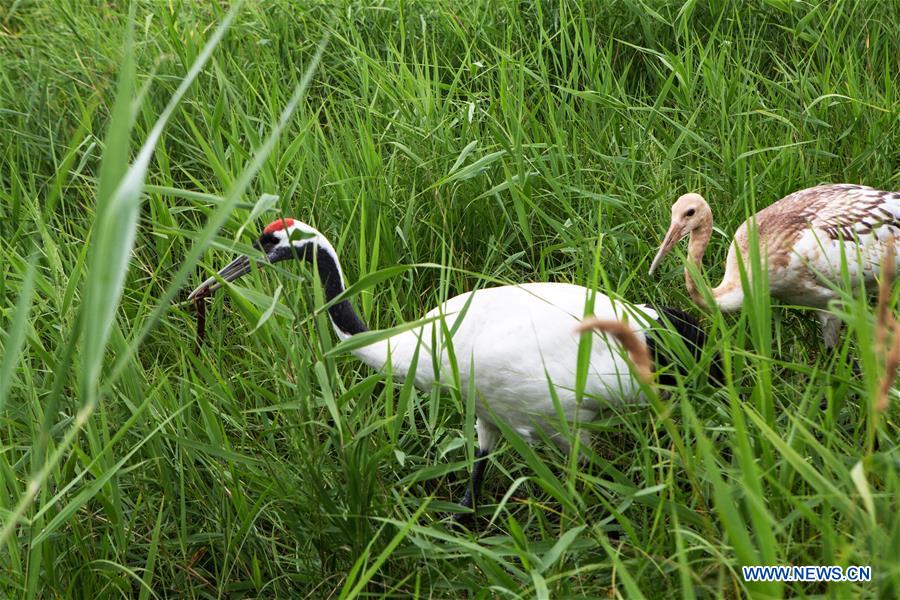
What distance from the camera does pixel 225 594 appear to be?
2641mm

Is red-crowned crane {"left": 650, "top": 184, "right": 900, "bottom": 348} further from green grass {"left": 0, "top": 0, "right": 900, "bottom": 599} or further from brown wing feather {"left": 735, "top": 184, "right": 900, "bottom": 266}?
green grass {"left": 0, "top": 0, "right": 900, "bottom": 599}

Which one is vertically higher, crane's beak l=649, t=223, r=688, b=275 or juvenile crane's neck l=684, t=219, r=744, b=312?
crane's beak l=649, t=223, r=688, b=275

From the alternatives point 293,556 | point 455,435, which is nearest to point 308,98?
point 455,435

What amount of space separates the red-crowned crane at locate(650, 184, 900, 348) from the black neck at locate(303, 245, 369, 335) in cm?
103

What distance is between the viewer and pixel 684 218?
347 cm

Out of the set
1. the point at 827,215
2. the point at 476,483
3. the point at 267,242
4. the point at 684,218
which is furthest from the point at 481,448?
the point at 827,215

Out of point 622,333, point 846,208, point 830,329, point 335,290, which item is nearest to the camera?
point 622,333

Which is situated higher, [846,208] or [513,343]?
[846,208]

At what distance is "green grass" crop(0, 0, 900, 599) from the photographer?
192cm

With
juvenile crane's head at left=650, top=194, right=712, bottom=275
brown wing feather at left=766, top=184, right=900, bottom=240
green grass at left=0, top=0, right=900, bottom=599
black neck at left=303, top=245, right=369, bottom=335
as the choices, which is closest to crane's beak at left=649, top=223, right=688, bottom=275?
juvenile crane's head at left=650, top=194, right=712, bottom=275

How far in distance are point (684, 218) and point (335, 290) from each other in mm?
1223

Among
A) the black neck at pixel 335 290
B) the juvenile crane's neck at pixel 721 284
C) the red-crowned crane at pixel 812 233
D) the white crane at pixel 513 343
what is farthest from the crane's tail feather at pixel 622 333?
the red-crowned crane at pixel 812 233

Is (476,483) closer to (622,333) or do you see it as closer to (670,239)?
(670,239)

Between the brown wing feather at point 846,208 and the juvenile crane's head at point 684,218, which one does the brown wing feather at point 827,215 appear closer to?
the brown wing feather at point 846,208
